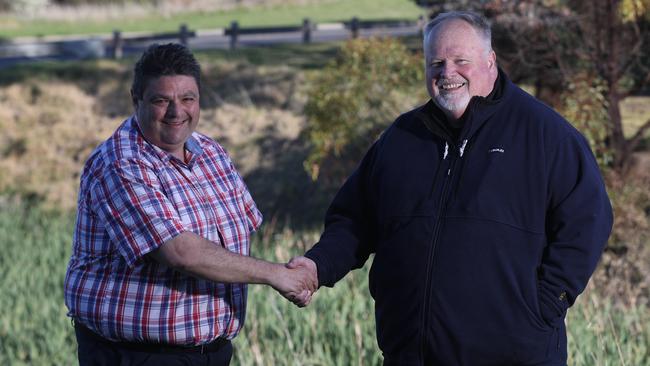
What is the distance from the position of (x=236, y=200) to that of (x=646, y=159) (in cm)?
893

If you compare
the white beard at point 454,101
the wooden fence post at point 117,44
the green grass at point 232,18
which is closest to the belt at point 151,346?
the white beard at point 454,101

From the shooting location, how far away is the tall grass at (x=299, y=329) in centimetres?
570

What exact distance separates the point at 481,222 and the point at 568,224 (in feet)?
0.92

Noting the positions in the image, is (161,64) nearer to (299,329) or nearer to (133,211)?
(133,211)

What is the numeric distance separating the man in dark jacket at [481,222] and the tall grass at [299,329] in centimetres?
172

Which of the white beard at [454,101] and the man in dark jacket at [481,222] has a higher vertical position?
the white beard at [454,101]

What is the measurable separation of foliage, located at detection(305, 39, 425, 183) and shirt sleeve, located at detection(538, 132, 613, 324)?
8.57 metres

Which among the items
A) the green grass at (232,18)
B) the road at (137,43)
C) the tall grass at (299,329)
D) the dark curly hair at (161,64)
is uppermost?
the dark curly hair at (161,64)

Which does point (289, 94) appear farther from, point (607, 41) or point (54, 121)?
point (607, 41)

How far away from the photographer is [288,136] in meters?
16.7

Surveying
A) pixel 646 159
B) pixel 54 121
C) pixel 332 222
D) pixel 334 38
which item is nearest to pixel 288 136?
pixel 54 121

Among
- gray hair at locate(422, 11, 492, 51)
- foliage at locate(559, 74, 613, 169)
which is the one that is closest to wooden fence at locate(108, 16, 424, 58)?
foliage at locate(559, 74, 613, 169)

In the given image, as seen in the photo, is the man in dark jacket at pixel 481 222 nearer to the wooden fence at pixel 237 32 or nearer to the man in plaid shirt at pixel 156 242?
the man in plaid shirt at pixel 156 242

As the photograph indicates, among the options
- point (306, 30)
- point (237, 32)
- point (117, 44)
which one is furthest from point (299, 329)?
point (237, 32)
